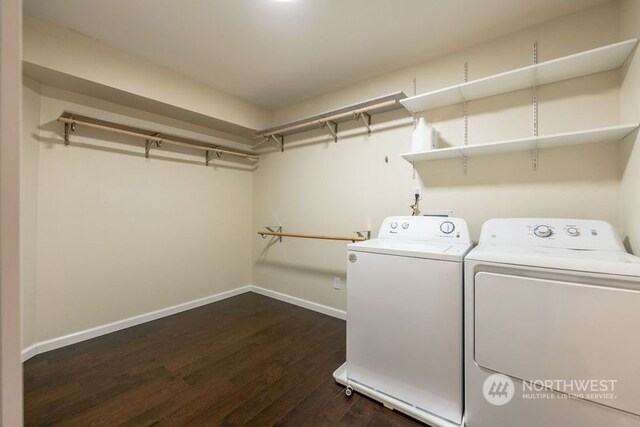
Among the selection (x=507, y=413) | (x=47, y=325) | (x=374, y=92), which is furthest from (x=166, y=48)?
(x=507, y=413)

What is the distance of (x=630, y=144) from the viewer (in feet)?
4.91

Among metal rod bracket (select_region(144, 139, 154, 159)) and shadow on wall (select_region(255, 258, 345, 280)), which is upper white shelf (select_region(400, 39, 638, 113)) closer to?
shadow on wall (select_region(255, 258, 345, 280))

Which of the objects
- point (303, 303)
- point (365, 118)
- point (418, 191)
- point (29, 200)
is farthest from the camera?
point (303, 303)

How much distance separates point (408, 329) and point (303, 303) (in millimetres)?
1771

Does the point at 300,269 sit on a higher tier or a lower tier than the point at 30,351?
higher

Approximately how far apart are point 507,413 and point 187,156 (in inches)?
132

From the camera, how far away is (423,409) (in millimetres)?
1508

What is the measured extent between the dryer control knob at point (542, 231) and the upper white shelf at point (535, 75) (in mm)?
976

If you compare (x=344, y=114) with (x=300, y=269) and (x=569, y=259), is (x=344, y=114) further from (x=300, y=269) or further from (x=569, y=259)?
(x=569, y=259)

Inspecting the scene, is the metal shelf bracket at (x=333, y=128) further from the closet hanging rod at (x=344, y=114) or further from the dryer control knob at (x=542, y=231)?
the dryer control knob at (x=542, y=231)

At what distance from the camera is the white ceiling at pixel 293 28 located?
1.72 m

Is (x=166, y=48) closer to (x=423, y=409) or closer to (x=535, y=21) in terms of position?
(x=535, y=21)

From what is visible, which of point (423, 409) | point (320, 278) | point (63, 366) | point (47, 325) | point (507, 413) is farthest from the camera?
point (320, 278)

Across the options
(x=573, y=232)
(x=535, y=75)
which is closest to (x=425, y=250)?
(x=573, y=232)
